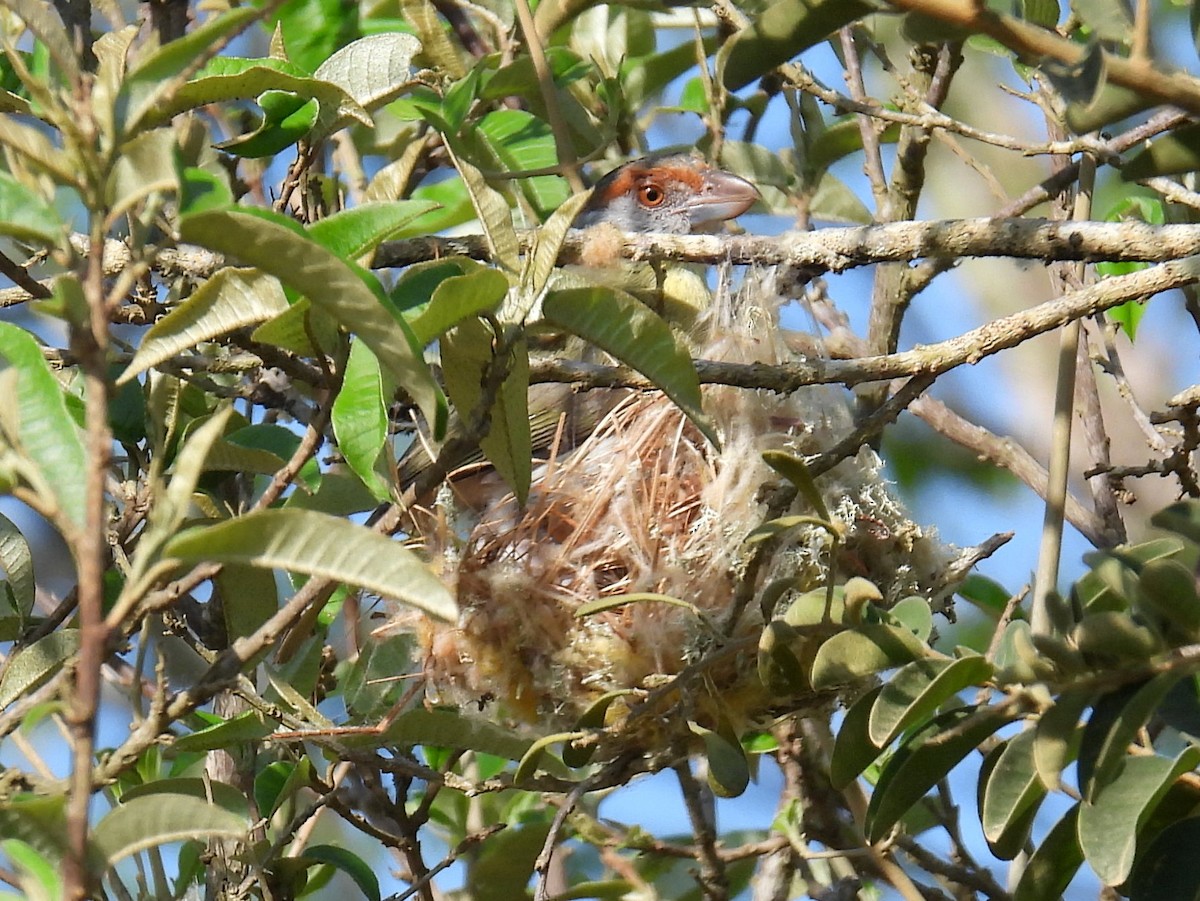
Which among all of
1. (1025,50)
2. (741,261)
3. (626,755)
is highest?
(1025,50)

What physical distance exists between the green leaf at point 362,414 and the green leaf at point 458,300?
167 mm

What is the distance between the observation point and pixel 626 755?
2.76 meters

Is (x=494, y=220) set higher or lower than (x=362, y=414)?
higher

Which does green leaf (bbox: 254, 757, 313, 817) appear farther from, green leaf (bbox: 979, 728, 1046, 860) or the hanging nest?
green leaf (bbox: 979, 728, 1046, 860)

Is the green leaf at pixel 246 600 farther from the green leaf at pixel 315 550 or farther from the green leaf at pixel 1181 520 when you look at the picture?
the green leaf at pixel 1181 520

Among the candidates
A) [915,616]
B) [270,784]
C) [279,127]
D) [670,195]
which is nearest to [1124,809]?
[915,616]

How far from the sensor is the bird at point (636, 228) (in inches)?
116

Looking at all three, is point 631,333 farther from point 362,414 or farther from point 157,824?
point 157,824

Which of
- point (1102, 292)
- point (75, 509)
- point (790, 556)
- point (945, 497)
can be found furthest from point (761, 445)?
point (945, 497)

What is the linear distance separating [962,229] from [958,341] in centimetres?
18

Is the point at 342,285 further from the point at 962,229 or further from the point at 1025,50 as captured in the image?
the point at 962,229

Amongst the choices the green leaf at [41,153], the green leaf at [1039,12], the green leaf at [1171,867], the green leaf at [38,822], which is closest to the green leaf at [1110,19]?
the green leaf at [1039,12]

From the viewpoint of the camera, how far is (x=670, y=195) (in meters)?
4.35

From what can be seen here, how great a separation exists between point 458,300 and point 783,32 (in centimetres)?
65
